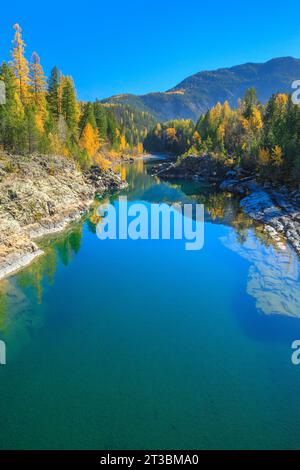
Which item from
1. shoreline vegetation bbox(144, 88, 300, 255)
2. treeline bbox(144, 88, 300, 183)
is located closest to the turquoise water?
shoreline vegetation bbox(144, 88, 300, 255)

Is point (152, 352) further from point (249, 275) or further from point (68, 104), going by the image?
point (68, 104)

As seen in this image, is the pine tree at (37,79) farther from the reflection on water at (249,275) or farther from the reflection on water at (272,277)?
the reflection on water at (272,277)

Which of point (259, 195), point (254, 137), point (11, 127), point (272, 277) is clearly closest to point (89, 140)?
point (11, 127)

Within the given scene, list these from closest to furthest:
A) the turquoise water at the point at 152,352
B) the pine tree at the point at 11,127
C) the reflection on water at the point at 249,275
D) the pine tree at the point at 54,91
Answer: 1. the turquoise water at the point at 152,352
2. the reflection on water at the point at 249,275
3. the pine tree at the point at 11,127
4. the pine tree at the point at 54,91

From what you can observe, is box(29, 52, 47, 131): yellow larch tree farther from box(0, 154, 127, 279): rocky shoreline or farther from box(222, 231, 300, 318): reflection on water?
box(222, 231, 300, 318): reflection on water

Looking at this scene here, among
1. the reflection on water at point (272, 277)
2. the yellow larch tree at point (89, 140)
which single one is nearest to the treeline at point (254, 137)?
the reflection on water at point (272, 277)
